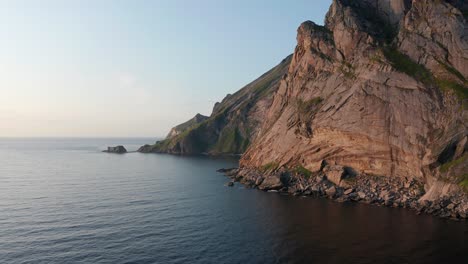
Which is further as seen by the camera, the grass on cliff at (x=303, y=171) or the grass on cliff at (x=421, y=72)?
the grass on cliff at (x=303, y=171)

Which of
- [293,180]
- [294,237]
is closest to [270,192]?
[293,180]

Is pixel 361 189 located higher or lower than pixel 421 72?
lower

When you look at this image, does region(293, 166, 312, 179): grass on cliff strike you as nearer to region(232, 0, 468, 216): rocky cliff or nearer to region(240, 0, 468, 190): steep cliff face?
region(232, 0, 468, 216): rocky cliff

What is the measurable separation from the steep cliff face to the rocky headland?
0.27 m

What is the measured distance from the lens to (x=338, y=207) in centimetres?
8806

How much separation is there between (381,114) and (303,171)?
98.3 ft

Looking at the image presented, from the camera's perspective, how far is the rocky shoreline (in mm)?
77750

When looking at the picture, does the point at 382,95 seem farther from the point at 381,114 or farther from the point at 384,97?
the point at 381,114

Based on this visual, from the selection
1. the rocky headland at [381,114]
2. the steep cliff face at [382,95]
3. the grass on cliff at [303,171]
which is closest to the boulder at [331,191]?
the rocky headland at [381,114]

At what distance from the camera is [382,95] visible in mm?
102438

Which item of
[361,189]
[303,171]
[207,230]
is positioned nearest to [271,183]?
[303,171]

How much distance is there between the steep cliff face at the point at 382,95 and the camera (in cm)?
9162

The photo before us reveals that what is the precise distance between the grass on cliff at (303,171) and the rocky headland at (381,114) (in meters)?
0.37

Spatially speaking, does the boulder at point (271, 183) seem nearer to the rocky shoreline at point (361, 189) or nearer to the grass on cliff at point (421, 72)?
the rocky shoreline at point (361, 189)
